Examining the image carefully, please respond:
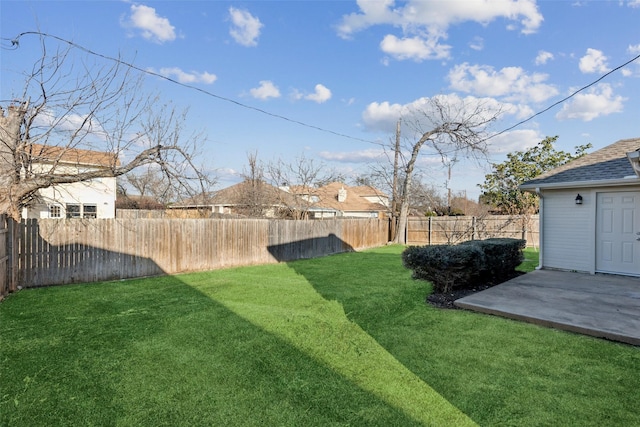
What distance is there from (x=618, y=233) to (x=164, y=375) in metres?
9.91

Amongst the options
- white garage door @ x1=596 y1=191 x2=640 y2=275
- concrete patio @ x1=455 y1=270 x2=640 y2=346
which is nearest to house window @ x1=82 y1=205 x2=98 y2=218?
concrete patio @ x1=455 y1=270 x2=640 y2=346

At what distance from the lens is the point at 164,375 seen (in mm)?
3201

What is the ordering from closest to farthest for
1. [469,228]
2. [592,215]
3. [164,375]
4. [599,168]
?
[164,375] < [592,215] < [599,168] < [469,228]

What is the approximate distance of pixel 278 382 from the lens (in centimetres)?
309

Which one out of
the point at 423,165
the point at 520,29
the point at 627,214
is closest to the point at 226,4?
the point at 520,29

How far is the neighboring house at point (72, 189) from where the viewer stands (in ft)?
23.7

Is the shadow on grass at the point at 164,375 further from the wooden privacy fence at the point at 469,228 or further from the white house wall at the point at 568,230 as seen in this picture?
the wooden privacy fence at the point at 469,228

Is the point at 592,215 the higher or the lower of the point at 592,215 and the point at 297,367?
the higher

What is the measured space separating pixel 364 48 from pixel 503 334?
40.0 feet

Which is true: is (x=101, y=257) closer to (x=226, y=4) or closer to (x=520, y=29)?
(x=226, y=4)

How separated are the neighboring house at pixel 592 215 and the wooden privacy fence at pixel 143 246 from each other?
773 cm

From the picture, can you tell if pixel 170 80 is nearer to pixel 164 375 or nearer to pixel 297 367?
pixel 164 375

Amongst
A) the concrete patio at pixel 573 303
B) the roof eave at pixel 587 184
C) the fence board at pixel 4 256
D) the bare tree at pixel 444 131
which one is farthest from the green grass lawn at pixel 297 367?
the bare tree at pixel 444 131

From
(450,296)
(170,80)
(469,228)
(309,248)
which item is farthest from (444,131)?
(450,296)
